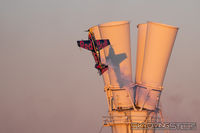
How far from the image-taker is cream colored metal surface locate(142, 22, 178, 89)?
181 ft

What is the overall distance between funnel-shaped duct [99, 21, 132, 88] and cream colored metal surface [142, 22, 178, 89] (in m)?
2.81

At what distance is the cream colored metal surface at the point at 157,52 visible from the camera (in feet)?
181

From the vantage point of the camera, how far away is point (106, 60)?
188ft

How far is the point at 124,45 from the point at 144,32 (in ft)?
14.4

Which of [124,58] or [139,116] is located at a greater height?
[124,58]

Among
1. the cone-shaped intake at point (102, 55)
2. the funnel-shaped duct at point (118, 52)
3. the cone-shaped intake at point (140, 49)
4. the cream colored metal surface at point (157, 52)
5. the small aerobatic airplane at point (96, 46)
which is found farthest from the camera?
the cone-shaped intake at point (140, 49)

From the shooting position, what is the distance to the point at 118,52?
56.5 metres

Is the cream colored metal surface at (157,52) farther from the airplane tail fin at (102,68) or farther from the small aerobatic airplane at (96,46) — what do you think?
the small aerobatic airplane at (96,46)

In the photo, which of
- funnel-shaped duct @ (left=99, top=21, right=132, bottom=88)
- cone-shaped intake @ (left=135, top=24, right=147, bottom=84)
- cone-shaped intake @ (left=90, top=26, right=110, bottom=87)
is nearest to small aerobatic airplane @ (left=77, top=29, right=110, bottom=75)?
cone-shaped intake @ (left=90, top=26, right=110, bottom=87)

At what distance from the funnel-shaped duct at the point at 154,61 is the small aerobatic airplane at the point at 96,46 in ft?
21.3

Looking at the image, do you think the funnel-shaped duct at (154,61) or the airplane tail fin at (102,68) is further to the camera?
the airplane tail fin at (102,68)

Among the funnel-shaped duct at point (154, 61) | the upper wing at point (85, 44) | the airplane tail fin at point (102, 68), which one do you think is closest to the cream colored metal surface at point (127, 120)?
the funnel-shaped duct at point (154, 61)

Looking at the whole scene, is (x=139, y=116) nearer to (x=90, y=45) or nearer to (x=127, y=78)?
(x=127, y=78)

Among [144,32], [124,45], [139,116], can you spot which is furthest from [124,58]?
[139,116]
